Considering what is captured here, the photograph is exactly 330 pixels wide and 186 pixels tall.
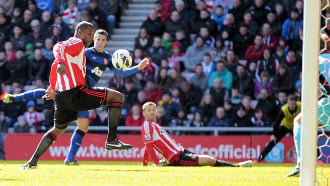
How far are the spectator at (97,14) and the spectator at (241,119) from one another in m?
4.71

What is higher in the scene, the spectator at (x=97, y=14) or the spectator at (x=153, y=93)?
the spectator at (x=97, y=14)

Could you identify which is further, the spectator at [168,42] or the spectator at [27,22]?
the spectator at [27,22]

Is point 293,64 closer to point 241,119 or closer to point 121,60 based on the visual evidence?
point 241,119

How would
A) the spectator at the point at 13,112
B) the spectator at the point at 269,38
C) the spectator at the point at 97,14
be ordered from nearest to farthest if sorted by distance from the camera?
1. the spectator at the point at 269,38
2. the spectator at the point at 13,112
3. the spectator at the point at 97,14

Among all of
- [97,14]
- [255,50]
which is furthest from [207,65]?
[97,14]

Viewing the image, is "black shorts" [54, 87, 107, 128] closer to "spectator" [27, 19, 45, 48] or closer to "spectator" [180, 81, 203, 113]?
"spectator" [180, 81, 203, 113]

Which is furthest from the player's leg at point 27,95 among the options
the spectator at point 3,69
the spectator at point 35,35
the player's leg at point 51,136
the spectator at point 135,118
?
the spectator at point 35,35

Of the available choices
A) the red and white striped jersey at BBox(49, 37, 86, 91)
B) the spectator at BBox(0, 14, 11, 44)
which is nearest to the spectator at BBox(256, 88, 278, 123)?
the spectator at BBox(0, 14, 11, 44)

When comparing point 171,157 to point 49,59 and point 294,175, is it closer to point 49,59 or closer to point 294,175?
point 294,175

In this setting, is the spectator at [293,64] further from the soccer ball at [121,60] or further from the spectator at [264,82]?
the soccer ball at [121,60]

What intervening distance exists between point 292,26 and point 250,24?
37.1 inches

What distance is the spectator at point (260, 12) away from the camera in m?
17.0

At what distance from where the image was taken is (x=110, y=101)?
29.7 ft

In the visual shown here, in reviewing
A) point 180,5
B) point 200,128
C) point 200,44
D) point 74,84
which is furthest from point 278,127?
point 74,84
